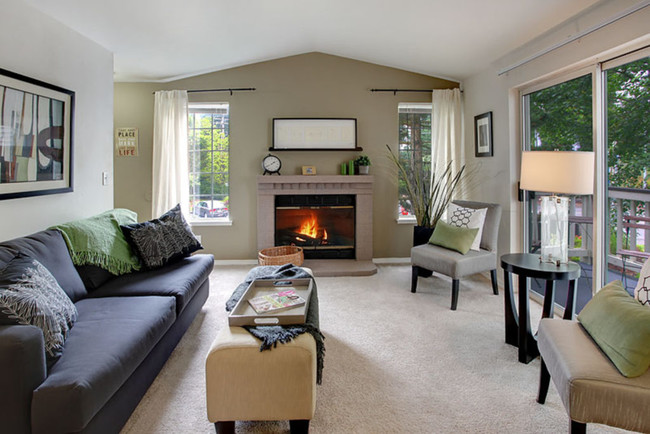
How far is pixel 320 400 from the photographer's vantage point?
2.02 metres

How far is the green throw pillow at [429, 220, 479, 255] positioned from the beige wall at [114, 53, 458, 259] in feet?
4.40

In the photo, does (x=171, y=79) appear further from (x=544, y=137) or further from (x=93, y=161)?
(x=544, y=137)

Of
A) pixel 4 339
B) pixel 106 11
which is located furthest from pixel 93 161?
pixel 4 339

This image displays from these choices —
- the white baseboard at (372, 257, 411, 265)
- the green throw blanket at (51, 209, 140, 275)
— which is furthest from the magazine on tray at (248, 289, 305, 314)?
the white baseboard at (372, 257, 411, 265)

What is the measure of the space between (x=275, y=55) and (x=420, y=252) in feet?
10.0

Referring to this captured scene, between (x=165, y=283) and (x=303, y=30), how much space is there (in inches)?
119

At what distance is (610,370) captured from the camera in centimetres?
147

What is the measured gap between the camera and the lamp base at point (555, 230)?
249cm

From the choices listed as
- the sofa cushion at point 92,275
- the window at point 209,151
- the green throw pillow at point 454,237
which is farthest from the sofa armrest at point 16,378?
the window at point 209,151

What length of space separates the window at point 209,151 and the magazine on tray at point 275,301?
3.10 metres

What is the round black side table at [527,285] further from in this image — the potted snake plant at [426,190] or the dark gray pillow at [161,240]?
the dark gray pillow at [161,240]

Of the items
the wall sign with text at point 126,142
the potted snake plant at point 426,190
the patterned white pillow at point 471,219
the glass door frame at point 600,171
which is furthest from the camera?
the wall sign with text at point 126,142

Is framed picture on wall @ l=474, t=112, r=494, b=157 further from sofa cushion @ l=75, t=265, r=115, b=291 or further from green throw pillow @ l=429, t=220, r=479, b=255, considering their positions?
sofa cushion @ l=75, t=265, r=115, b=291

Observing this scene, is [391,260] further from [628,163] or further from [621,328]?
[621,328]
